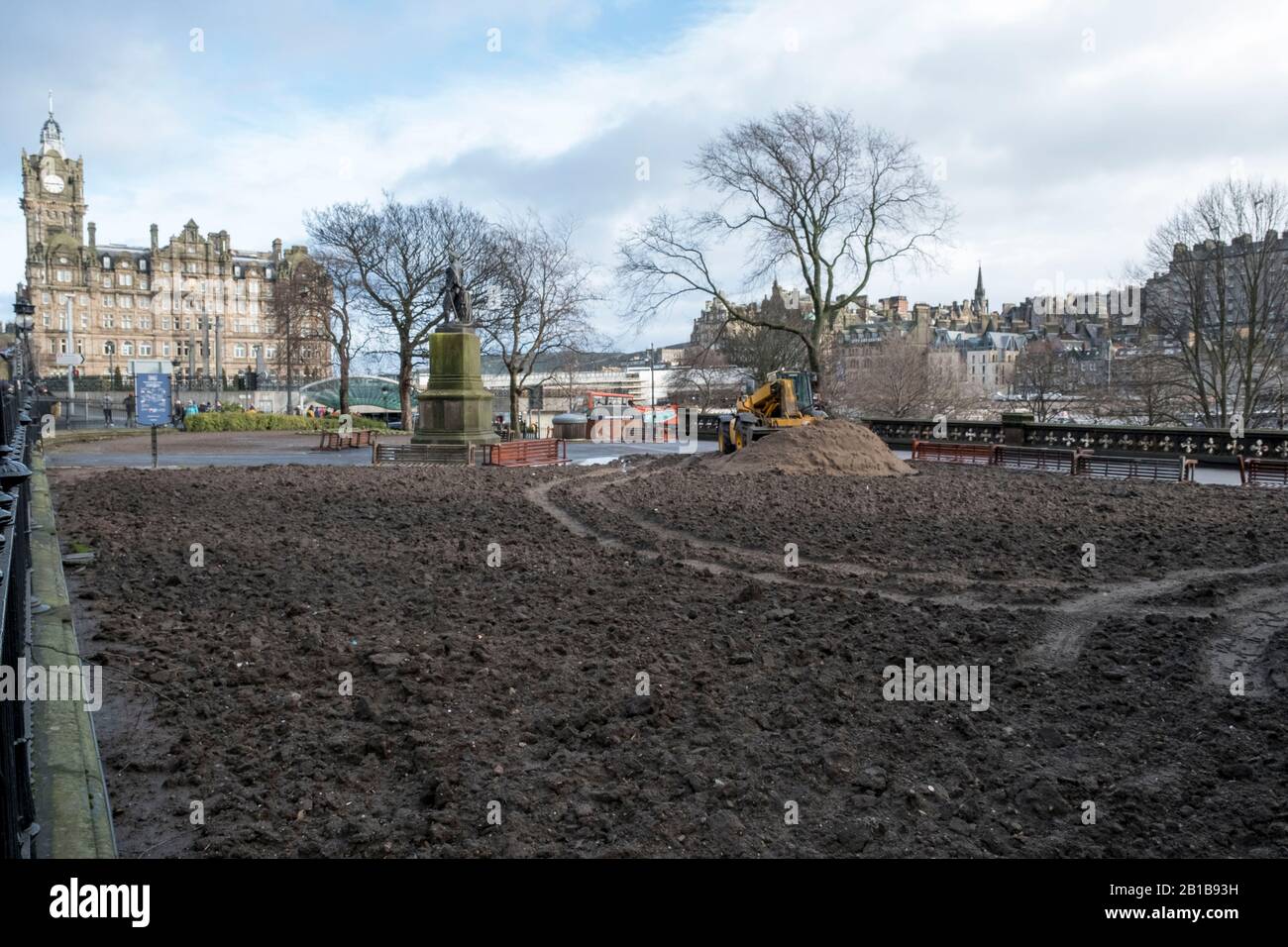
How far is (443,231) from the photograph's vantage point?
44.1 metres

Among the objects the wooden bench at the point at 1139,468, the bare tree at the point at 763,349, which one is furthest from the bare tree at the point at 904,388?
the wooden bench at the point at 1139,468

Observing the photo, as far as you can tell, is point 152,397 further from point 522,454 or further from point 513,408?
point 513,408

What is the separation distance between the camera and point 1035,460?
2528 centimetres

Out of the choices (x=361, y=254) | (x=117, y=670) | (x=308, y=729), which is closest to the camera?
(x=308, y=729)

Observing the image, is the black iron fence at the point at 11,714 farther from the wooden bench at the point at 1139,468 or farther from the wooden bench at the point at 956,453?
the wooden bench at the point at 956,453

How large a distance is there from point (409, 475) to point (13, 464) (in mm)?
17879

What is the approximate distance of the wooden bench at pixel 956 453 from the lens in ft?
85.9

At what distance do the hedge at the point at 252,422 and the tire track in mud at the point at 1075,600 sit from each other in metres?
30.7

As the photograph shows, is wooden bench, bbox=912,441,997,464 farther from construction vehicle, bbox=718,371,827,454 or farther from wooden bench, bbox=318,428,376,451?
wooden bench, bbox=318,428,376,451

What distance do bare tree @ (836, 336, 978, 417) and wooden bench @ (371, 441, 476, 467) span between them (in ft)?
95.2

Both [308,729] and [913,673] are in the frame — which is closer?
[308,729]
